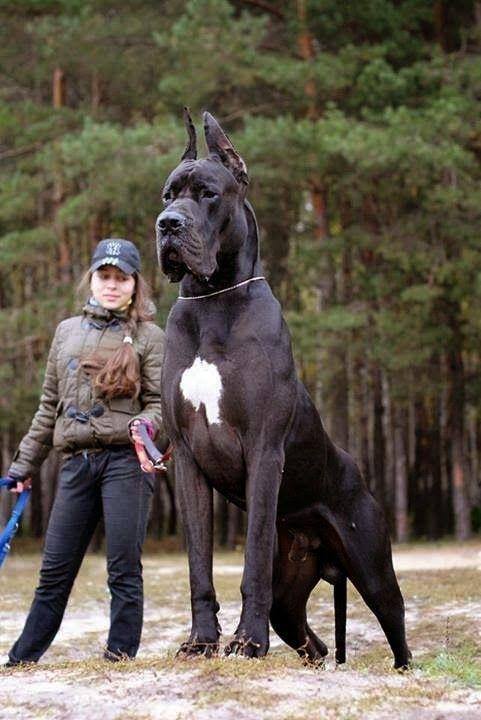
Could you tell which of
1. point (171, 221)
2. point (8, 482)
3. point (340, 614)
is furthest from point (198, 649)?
point (8, 482)

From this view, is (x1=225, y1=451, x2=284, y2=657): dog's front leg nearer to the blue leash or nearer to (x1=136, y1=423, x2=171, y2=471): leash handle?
(x1=136, y1=423, x2=171, y2=471): leash handle

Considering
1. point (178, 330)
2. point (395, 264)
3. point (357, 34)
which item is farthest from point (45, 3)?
point (178, 330)

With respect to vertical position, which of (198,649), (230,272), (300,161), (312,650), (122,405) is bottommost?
(312,650)

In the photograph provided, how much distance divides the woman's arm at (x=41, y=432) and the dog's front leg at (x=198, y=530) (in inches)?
70.3

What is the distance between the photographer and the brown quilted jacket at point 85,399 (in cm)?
556

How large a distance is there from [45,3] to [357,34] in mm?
6141

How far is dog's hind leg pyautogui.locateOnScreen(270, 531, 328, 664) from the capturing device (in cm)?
484

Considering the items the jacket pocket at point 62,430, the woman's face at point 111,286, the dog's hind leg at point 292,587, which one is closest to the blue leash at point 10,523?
the jacket pocket at point 62,430

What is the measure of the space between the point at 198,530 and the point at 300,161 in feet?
49.3

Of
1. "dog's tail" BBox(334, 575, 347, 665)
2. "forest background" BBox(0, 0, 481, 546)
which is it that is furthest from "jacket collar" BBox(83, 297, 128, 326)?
"forest background" BBox(0, 0, 481, 546)

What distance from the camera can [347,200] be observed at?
70.0 feet

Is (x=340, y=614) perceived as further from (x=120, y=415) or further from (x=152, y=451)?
(x=120, y=415)

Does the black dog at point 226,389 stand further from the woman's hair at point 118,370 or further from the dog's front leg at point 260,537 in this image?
the woman's hair at point 118,370

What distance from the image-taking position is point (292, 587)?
4.88 meters
